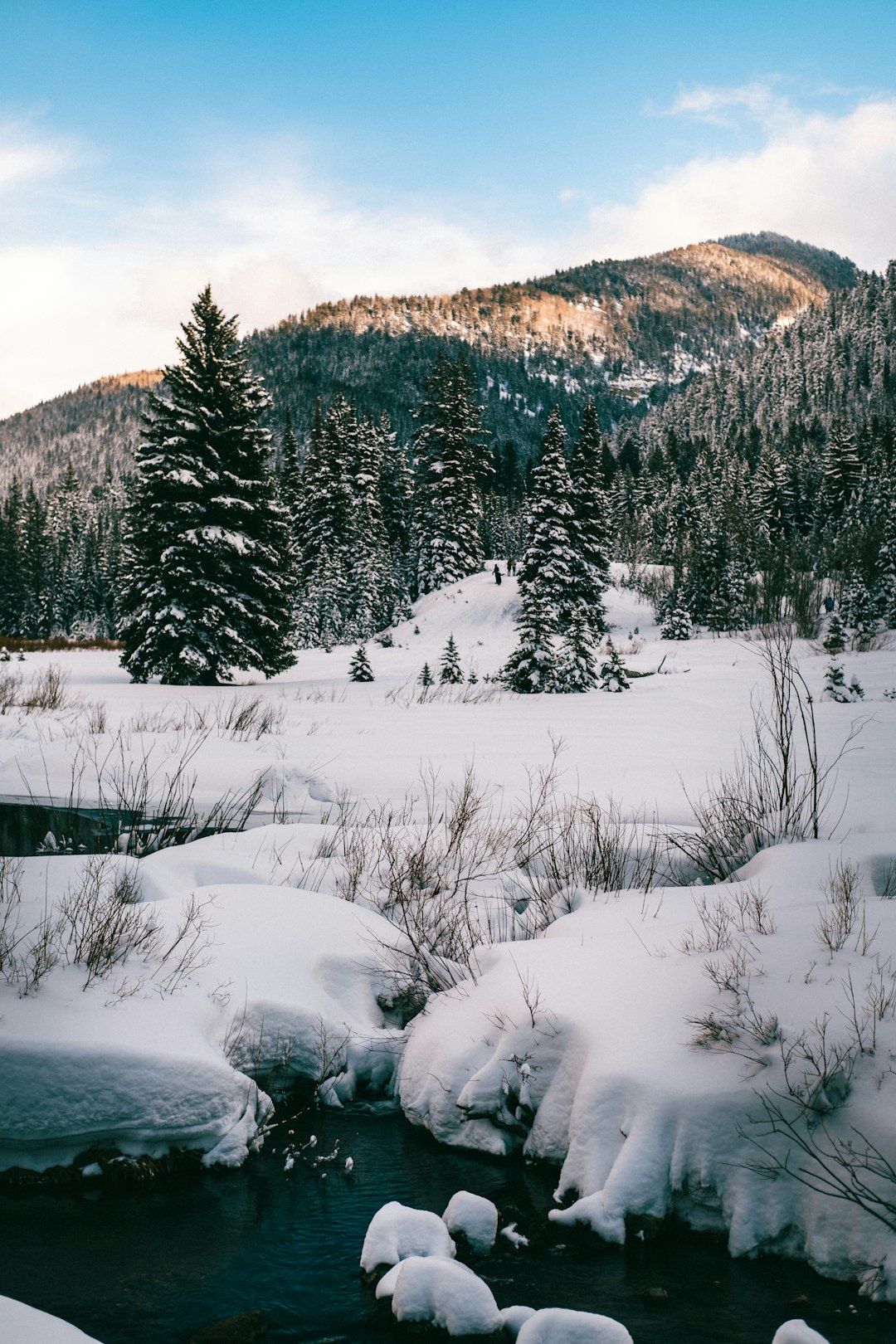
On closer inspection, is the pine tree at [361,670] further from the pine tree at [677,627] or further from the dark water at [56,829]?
the pine tree at [677,627]

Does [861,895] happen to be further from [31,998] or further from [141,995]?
[31,998]

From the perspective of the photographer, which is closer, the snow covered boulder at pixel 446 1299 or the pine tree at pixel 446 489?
the snow covered boulder at pixel 446 1299

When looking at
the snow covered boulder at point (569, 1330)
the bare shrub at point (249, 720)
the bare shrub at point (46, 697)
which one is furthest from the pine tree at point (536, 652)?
the snow covered boulder at point (569, 1330)

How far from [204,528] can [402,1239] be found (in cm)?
1930

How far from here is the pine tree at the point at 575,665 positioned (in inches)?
802

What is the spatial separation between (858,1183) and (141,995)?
3809mm

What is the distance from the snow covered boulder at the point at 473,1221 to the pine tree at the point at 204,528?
17940 millimetres

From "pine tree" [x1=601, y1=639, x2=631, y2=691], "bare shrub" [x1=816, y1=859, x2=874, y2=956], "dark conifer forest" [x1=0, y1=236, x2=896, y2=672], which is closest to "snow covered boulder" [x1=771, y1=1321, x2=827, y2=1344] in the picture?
"bare shrub" [x1=816, y1=859, x2=874, y2=956]

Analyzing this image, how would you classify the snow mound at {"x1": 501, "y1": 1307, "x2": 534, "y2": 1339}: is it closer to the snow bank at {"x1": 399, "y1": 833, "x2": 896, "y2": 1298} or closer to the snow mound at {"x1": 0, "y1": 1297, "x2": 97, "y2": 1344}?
the snow bank at {"x1": 399, "y1": 833, "x2": 896, "y2": 1298}

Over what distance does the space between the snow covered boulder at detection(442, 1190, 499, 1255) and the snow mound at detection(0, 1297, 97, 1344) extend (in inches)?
60.7

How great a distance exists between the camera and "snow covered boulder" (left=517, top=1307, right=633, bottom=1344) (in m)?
2.72

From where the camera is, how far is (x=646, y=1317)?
317 cm

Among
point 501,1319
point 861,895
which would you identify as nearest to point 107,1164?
point 501,1319

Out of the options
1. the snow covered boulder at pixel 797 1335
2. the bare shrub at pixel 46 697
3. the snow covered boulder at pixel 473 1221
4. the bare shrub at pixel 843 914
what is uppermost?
the bare shrub at pixel 46 697
